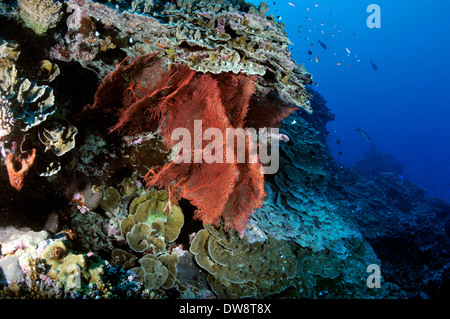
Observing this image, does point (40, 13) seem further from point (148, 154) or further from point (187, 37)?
point (148, 154)

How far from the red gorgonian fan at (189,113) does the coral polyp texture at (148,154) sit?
0.02m

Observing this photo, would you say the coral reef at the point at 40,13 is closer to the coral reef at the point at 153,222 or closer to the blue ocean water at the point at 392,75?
the coral reef at the point at 153,222

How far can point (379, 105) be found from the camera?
94.1 m

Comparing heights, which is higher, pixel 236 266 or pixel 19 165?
pixel 19 165

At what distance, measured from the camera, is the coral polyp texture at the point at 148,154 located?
8.39 feet

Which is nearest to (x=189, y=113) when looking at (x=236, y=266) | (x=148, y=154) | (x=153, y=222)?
(x=148, y=154)

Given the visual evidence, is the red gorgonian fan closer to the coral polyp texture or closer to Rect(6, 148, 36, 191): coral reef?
the coral polyp texture

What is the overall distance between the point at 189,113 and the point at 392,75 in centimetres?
12778

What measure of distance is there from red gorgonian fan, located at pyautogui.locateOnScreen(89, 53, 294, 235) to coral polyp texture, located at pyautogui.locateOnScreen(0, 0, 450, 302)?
0.05 feet

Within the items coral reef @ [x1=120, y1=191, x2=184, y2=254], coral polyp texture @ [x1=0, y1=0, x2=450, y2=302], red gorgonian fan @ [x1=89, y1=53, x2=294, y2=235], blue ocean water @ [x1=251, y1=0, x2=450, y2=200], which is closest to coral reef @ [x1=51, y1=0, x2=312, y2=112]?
coral polyp texture @ [x1=0, y1=0, x2=450, y2=302]

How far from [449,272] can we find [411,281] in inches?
39.6

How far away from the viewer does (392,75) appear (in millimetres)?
98812

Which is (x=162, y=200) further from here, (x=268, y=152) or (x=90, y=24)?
(x=90, y=24)

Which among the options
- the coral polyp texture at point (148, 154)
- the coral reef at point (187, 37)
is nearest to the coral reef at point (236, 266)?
the coral polyp texture at point (148, 154)
